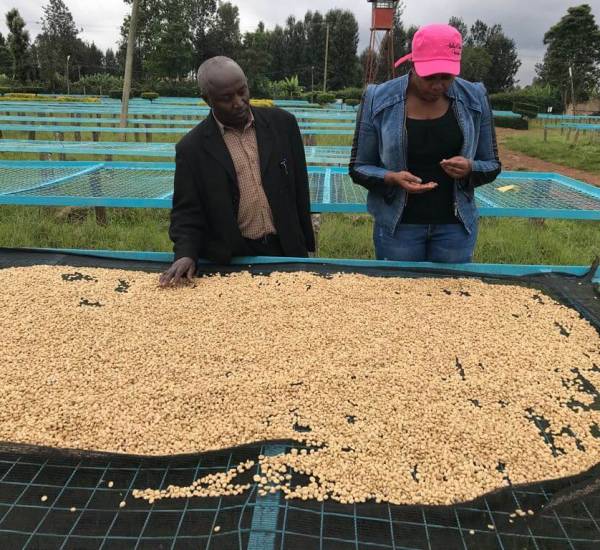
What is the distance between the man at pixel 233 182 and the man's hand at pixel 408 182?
39 cm

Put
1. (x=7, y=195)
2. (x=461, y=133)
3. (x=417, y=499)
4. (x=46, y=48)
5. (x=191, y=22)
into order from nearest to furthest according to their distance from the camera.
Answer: (x=417, y=499), (x=461, y=133), (x=7, y=195), (x=46, y=48), (x=191, y=22)

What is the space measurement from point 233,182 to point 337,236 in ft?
7.77

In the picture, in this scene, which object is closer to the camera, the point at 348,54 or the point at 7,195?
the point at 7,195

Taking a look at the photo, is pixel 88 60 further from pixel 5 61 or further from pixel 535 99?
pixel 535 99

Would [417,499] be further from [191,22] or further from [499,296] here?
[191,22]

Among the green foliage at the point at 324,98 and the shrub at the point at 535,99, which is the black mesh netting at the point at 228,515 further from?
the green foliage at the point at 324,98

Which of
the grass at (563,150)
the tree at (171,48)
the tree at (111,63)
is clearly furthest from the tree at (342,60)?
the grass at (563,150)

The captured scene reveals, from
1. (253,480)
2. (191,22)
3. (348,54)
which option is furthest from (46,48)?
(253,480)

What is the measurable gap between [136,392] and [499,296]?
4.35 feet

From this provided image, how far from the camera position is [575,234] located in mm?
4582

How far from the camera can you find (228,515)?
1.01 m

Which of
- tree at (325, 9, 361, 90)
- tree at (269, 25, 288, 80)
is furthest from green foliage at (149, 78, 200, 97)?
tree at (269, 25, 288, 80)

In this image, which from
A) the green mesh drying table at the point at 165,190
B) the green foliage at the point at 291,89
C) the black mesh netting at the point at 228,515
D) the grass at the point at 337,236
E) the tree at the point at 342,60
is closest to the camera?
the black mesh netting at the point at 228,515

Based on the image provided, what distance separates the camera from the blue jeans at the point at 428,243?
208 centimetres
